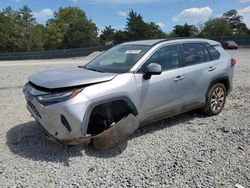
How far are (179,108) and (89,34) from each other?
197 feet

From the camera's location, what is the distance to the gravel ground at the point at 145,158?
3.47 meters

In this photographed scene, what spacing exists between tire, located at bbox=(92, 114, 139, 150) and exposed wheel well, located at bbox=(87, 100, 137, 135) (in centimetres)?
16

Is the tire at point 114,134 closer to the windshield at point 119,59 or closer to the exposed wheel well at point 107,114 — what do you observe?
the exposed wheel well at point 107,114

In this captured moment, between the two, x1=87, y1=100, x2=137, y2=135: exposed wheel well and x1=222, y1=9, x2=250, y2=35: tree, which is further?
x1=222, y1=9, x2=250, y2=35: tree

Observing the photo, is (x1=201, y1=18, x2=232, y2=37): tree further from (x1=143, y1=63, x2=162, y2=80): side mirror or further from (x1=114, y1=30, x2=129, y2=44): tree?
(x1=143, y1=63, x2=162, y2=80): side mirror

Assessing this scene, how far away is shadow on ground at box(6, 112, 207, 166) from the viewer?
13.5ft

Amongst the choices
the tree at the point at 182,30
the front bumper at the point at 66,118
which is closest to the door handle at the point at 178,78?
the front bumper at the point at 66,118

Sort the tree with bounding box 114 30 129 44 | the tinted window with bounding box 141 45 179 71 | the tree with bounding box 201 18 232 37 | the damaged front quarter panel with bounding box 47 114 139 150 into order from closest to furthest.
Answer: the damaged front quarter panel with bounding box 47 114 139 150 < the tinted window with bounding box 141 45 179 71 < the tree with bounding box 114 30 129 44 < the tree with bounding box 201 18 232 37

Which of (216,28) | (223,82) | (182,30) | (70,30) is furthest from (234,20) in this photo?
(223,82)

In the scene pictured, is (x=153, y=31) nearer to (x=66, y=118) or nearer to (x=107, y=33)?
(x=107, y=33)

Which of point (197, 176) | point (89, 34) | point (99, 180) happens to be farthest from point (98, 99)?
point (89, 34)

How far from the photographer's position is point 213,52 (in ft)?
19.3

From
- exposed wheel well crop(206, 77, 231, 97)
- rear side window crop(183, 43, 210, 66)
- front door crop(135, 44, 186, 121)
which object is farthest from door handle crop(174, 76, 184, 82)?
exposed wheel well crop(206, 77, 231, 97)

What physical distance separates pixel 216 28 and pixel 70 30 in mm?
43938
